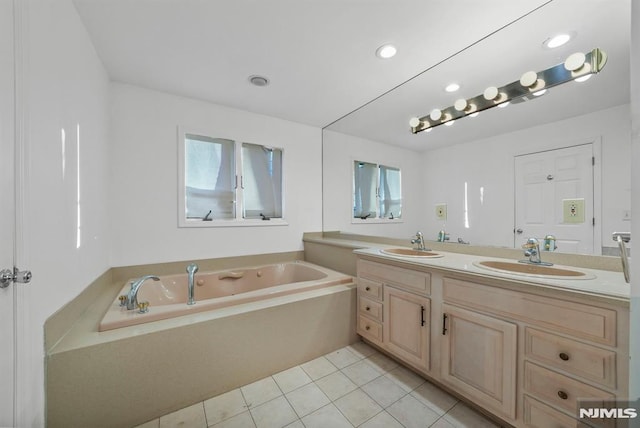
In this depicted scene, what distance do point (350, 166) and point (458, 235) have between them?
4.87ft

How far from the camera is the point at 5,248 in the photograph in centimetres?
87

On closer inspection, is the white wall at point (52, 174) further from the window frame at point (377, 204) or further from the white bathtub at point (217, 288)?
the window frame at point (377, 204)

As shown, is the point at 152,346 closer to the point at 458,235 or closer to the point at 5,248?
the point at 5,248

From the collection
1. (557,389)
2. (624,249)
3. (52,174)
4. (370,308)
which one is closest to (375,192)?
(370,308)

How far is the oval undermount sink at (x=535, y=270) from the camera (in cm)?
124

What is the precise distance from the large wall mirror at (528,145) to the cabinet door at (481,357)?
0.67 metres

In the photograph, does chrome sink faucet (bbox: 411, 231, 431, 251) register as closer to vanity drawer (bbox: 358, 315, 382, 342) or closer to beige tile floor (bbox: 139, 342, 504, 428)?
vanity drawer (bbox: 358, 315, 382, 342)

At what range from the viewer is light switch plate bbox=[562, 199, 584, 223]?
1.34 metres

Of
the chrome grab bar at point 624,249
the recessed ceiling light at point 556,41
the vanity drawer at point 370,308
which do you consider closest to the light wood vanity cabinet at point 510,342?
the vanity drawer at point 370,308

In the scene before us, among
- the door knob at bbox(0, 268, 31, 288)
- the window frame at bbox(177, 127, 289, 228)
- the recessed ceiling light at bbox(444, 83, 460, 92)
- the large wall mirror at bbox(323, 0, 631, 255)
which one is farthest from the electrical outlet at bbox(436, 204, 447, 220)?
the door knob at bbox(0, 268, 31, 288)

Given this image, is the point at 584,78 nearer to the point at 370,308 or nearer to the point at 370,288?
the point at 370,288

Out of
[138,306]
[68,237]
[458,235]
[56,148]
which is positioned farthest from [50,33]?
[458,235]

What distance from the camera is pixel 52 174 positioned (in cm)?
117

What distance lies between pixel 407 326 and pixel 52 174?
2.21 meters
